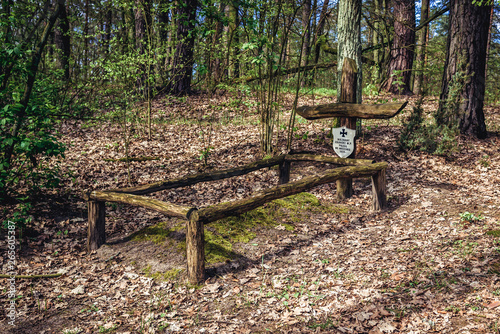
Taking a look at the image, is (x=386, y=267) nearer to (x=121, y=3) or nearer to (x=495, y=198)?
(x=495, y=198)

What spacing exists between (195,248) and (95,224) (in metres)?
2.08

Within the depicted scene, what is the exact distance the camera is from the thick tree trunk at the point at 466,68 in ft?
27.5

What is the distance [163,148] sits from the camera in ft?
33.0

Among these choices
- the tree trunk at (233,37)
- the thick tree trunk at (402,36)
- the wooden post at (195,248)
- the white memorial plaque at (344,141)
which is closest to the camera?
the wooden post at (195,248)

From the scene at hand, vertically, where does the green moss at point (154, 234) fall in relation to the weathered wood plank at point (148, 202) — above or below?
below

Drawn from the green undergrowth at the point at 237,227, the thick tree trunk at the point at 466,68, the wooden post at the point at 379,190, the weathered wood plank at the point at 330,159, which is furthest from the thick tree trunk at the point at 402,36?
the green undergrowth at the point at 237,227

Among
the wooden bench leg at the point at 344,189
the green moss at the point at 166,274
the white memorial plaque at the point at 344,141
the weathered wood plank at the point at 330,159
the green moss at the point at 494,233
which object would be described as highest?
the white memorial plaque at the point at 344,141

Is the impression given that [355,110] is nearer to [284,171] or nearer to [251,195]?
[284,171]

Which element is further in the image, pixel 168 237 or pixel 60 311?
pixel 168 237

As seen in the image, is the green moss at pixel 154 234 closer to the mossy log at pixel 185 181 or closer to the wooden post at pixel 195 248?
the mossy log at pixel 185 181

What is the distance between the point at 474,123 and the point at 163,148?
8592 mm

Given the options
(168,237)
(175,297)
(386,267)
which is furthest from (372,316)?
(168,237)

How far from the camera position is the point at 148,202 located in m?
4.66

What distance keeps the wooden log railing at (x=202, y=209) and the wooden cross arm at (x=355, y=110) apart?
2.86 ft
